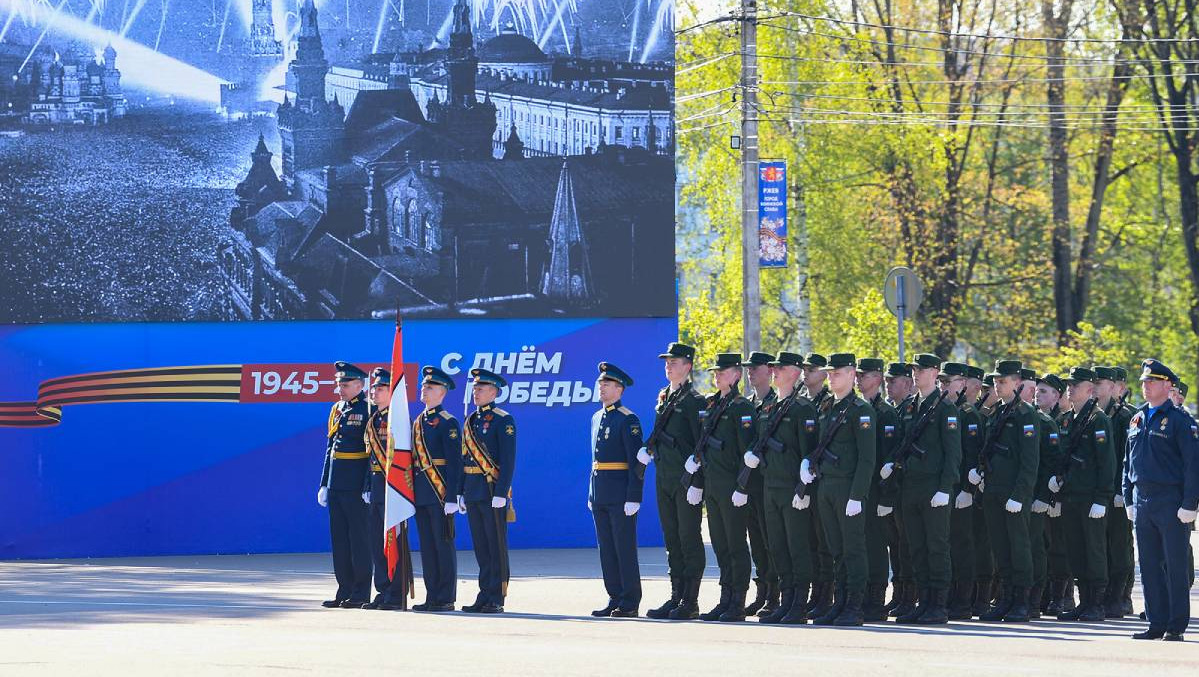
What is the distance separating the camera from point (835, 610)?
514 inches

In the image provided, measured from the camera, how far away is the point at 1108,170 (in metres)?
39.7

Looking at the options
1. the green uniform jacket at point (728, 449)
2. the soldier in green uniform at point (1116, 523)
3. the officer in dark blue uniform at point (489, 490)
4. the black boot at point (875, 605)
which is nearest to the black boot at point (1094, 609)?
the soldier in green uniform at point (1116, 523)

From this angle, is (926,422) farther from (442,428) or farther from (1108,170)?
(1108,170)

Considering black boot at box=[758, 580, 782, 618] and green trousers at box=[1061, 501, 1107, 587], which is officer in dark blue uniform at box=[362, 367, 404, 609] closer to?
black boot at box=[758, 580, 782, 618]

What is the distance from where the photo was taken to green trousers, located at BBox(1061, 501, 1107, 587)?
45.9ft

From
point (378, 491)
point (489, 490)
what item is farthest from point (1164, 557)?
point (378, 491)

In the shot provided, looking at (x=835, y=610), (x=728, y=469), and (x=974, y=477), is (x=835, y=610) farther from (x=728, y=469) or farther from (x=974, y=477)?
(x=974, y=477)

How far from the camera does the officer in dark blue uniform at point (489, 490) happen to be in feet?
46.2

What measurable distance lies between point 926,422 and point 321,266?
8301mm

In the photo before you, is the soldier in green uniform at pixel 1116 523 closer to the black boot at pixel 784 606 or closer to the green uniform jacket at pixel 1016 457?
the green uniform jacket at pixel 1016 457

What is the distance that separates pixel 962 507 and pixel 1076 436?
117 centimetres

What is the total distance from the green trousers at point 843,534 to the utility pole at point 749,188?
8.38 m

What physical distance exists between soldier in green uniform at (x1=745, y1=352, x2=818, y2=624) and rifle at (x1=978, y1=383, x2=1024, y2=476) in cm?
160

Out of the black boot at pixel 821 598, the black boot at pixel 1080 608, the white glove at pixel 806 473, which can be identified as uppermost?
the white glove at pixel 806 473
